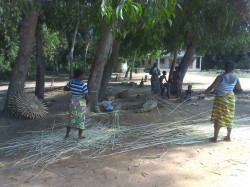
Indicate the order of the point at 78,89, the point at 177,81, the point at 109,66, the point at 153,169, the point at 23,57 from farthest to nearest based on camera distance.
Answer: the point at 177,81 < the point at 109,66 < the point at 23,57 < the point at 78,89 < the point at 153,169

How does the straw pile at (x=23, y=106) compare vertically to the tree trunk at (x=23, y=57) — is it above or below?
below

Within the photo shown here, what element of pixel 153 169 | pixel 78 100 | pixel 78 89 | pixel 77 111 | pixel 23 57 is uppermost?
pixel 23 57

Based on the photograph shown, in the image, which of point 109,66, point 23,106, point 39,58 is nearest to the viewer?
point 23,106

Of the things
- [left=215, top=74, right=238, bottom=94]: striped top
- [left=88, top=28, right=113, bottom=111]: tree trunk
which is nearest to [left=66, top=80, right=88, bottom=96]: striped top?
[left=215, top=74, right=238, bottom=94]: striped top

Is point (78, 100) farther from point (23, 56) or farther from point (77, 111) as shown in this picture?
point (23, 56)

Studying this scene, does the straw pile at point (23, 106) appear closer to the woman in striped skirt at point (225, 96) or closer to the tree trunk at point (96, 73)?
the tree trunk at point (96, 73)

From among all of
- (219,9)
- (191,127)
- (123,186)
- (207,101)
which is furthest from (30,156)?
(207,101)

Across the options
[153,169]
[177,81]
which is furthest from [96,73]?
[177,81]

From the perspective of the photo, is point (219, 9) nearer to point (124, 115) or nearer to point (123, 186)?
point (124, 115)

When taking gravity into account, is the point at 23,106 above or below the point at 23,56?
below

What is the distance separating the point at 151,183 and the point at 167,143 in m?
2.01

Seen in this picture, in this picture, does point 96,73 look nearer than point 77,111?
No

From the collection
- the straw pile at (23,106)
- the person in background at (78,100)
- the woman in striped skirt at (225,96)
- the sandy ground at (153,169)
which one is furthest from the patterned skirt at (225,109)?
the straw pile at (23,106)

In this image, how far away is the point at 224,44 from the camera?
19391mm
